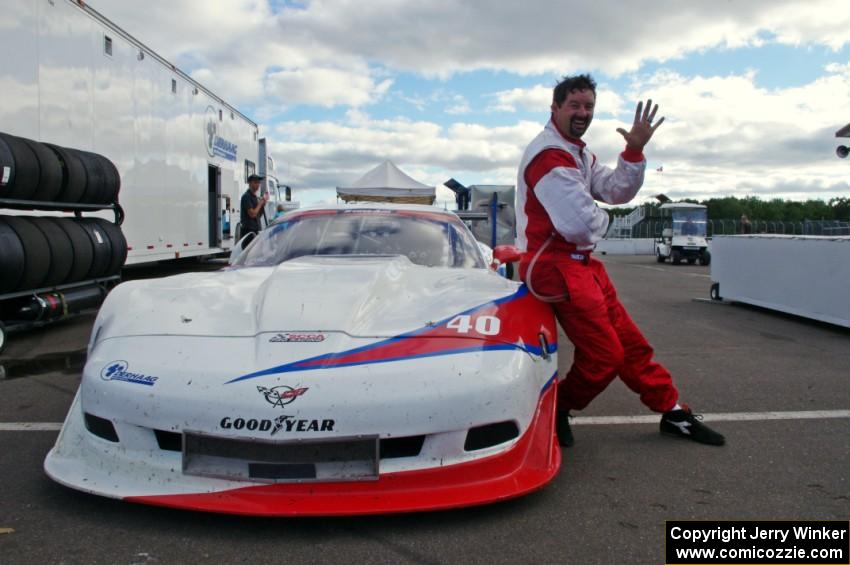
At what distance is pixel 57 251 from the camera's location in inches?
268

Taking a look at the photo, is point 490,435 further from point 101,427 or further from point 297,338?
point 101,427

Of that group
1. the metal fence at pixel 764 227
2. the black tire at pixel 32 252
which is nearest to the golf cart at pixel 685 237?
the metal fence at pixel 764 227

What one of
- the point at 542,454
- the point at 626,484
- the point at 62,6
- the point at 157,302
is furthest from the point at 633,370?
the point at 62,6

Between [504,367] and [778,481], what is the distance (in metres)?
1.40

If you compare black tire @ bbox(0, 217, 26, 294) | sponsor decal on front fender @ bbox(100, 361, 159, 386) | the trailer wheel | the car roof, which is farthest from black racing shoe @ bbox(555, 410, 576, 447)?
the trailer wheel

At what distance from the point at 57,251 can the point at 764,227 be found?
41189 mm

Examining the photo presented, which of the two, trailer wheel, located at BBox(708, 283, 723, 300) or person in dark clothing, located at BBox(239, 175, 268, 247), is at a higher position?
person in dark clothing, located at BBox(239, 175, 268, 247)

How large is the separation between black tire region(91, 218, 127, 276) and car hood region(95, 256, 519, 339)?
189 inches

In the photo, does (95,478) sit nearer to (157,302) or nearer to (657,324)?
(157,302)

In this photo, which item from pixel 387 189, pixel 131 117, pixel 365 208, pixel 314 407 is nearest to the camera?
pixel 314 407

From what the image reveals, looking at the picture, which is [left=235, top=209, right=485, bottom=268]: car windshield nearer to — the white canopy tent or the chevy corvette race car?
the chevy corvette race car

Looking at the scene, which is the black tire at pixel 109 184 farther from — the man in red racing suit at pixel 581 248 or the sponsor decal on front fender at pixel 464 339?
the sponsor decal on front fender at pixel 464 339

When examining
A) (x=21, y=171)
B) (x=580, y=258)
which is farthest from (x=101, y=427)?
(x=21, y=171)

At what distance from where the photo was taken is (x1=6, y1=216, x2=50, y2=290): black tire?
20.8 feet
